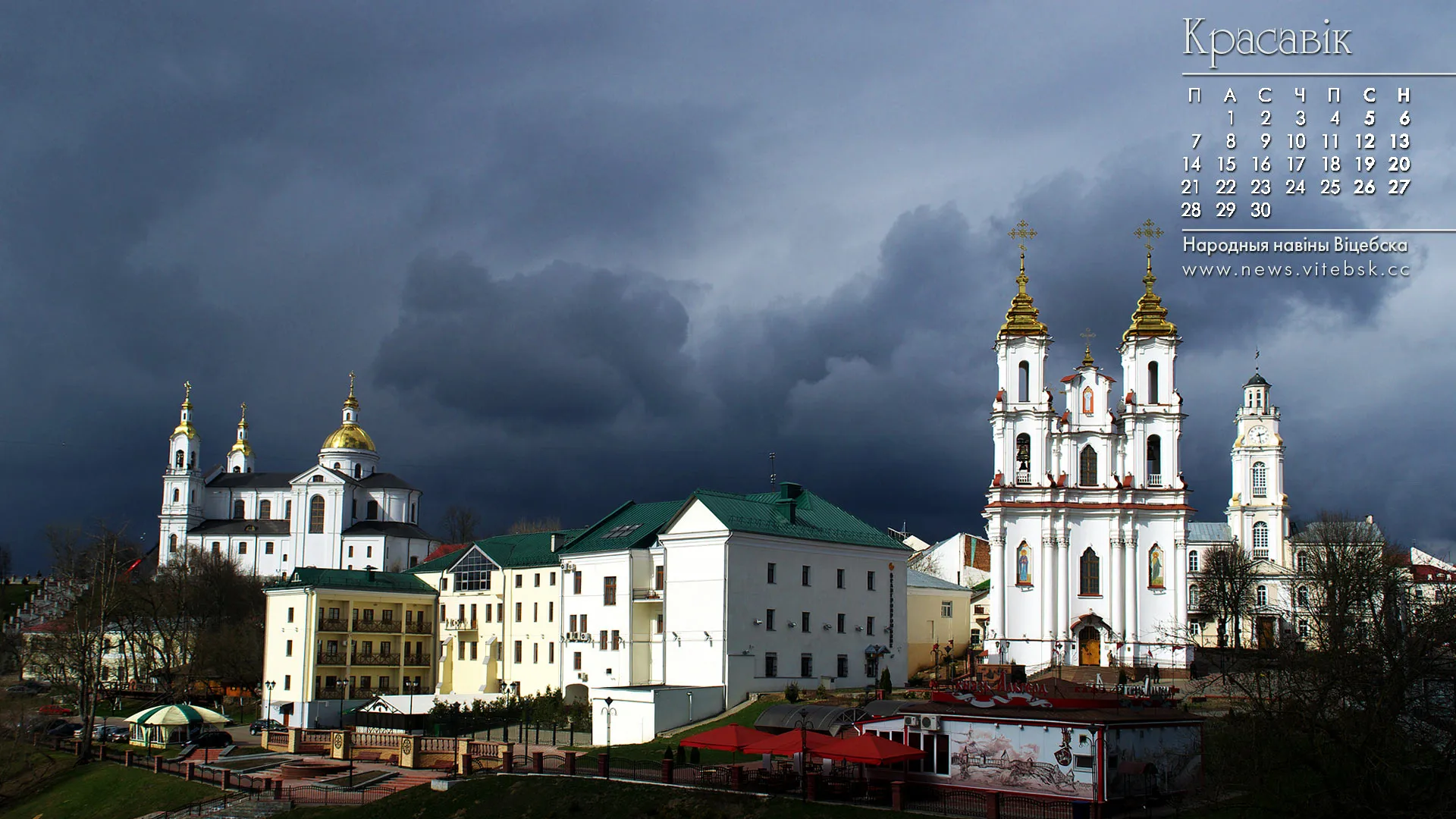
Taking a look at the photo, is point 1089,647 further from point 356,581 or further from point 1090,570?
point 356,581

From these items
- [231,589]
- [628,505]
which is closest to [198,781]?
[628,505]

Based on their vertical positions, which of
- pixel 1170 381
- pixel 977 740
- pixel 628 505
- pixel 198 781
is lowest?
pixel 198 781

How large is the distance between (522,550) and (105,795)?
25.0 m

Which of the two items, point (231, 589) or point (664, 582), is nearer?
point (664, 582)

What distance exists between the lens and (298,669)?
67250mm

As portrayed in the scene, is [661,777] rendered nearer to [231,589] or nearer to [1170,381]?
[1170,381]

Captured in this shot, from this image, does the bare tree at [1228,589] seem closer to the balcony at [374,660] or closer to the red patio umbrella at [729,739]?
→ the red patio umbrella at [729,739]

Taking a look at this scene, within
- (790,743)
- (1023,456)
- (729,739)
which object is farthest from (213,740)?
(1023,456)

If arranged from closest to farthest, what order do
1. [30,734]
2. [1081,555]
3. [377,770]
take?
1. [377,770]
2. [30,734]
3. [1081,555]

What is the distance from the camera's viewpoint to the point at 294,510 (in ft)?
390

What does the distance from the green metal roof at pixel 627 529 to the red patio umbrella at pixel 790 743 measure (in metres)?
23.6

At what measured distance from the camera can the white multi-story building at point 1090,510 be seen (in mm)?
60844

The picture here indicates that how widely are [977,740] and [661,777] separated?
9.26 meters

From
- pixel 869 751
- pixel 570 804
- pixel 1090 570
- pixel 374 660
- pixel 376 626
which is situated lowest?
pixel 570 804
